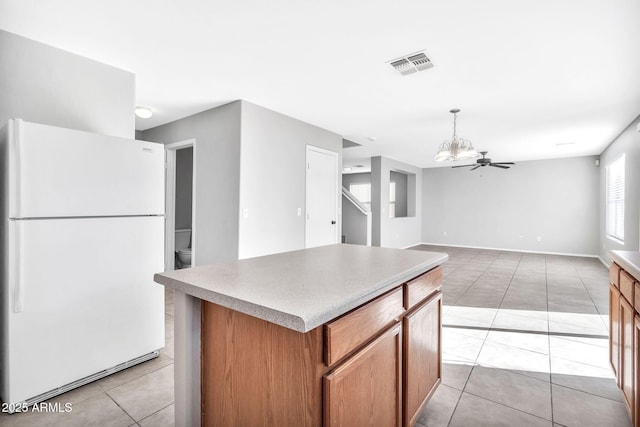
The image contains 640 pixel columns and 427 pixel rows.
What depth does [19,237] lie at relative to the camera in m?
1.69

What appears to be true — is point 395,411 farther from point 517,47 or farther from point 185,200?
point 185,200

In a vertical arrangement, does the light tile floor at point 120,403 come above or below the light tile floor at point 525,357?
below

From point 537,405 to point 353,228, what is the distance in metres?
5.82

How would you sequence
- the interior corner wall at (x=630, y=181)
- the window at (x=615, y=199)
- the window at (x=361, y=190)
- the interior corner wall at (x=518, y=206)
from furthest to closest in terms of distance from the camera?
the window at (x=361, y=190)
the interior corner wall at (x=518, y=206)
the window at (x=615, y=199)
the interior corner wall at (x=630, y=181)

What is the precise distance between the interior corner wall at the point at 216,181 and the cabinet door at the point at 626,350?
10.6 feet

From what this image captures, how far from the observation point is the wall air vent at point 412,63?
261cm

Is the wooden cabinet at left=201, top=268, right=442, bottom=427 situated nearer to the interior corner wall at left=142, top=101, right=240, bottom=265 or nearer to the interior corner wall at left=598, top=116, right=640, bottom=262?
the interior corner wall at left=142, top=101, right=240, bottom=265

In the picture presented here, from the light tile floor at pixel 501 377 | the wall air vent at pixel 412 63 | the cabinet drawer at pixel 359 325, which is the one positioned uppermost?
the wall air vent at pixel 412 63

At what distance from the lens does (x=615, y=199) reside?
5914 mm

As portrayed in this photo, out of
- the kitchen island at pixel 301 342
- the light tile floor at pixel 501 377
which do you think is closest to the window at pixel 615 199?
the light tile floor at pixel 501 377

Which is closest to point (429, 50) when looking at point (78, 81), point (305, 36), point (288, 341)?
point (305, 36)

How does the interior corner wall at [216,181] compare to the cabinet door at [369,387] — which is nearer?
the cabinet door at [369,387]

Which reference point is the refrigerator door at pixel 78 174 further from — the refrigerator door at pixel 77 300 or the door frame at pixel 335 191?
the door frame at pixel 335 191

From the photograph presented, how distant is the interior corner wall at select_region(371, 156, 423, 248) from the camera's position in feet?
24.7
